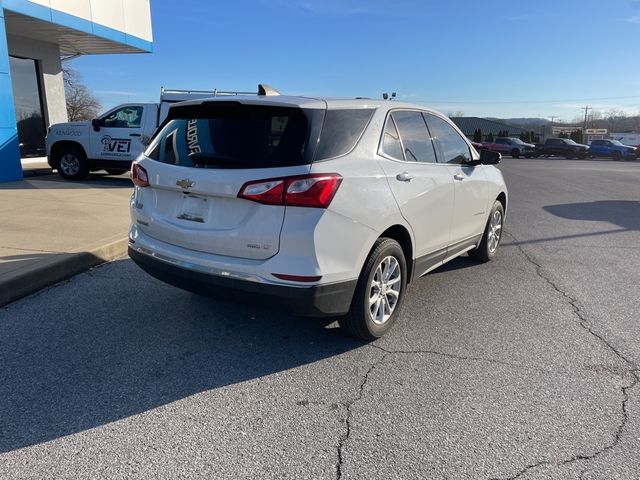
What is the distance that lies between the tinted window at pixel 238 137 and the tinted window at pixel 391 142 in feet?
2.35

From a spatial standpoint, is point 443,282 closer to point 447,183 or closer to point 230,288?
point 447,183

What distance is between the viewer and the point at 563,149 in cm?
3981

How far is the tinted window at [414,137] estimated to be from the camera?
4.16 m

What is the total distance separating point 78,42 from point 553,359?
55.5 feet

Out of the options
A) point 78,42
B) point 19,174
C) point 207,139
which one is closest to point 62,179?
point 19,174

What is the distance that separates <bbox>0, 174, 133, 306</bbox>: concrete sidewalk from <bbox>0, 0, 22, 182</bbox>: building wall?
792mm

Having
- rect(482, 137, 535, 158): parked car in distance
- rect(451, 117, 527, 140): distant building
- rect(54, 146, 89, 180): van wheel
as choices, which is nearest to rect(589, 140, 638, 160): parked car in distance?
rect(482, 137, 535, 158): parked car in distance

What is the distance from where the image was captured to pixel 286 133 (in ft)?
10.8

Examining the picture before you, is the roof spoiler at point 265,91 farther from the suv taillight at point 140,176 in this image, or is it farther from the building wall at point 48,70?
the building wall at point 48,70

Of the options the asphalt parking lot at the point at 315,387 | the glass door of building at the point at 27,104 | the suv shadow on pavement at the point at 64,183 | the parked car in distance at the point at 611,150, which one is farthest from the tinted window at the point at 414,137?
the parked car in distance at the point at 611,150

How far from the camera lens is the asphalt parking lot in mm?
2529

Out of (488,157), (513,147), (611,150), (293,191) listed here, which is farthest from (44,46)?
(611,150)

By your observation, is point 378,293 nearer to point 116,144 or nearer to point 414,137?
point 414,137

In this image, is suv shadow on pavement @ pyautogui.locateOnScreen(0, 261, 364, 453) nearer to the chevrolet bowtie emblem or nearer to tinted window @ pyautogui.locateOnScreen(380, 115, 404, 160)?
the chevrolet bowtie emblem
